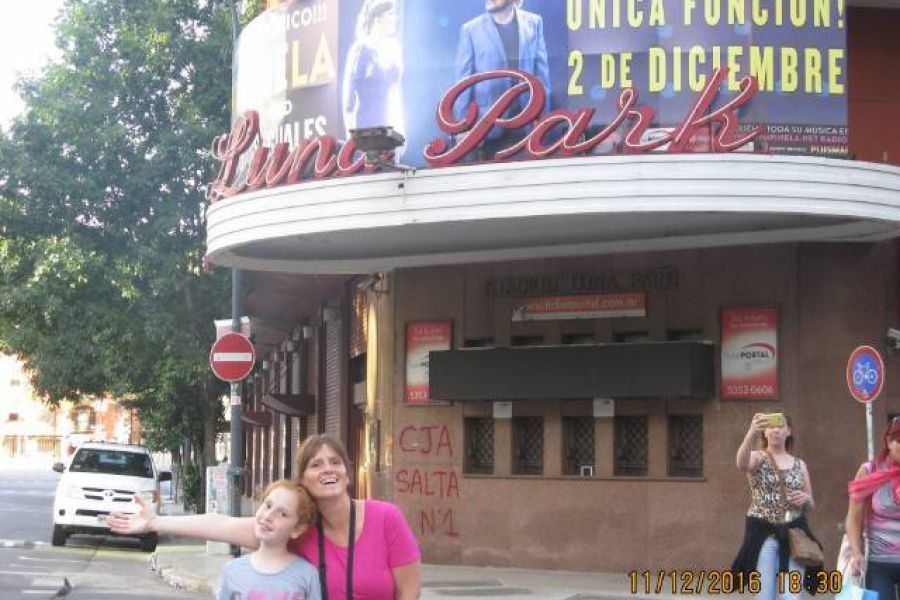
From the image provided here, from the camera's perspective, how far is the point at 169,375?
3241cm

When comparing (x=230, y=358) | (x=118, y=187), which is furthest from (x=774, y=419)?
(x=118, y=187)

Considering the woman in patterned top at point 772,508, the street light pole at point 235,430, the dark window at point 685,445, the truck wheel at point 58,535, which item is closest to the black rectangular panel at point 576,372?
the dark window at point 685,445

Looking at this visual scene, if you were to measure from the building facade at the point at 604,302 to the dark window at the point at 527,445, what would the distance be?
3 cm

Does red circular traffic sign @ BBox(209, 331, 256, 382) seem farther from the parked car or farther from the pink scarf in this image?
the pink scarf

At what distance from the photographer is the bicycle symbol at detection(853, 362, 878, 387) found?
1406 cm

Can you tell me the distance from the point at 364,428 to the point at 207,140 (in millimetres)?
9759

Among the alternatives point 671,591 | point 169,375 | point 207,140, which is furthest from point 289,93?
point 169,375

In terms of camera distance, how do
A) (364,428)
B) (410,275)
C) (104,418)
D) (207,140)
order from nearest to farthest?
(410,275), (364,428), (207,140), (104,418)

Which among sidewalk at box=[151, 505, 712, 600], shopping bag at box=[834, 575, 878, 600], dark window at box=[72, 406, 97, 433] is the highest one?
shopping bag at box=[834, 575, 878, 600]

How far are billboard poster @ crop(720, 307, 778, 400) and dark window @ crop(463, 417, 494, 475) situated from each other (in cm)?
Result: 357

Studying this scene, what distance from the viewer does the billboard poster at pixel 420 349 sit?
1931 centimetres

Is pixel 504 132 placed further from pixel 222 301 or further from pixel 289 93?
pixel 222 301

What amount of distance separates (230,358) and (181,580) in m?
3.19

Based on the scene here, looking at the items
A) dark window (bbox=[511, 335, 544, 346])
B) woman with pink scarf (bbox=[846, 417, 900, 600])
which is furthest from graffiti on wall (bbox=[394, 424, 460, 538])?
woman with pink scarf (bbox=[846, 417, 900, 600])
